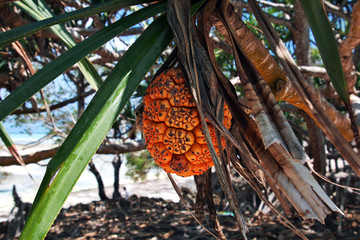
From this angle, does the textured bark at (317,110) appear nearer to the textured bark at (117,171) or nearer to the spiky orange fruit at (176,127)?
the spiky orange fruit at (176,127)

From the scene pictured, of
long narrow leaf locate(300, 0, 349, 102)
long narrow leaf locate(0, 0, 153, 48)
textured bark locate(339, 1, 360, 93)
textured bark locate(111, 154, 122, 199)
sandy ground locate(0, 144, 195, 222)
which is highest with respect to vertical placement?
textured bark locate(339, 1, 360, 93)

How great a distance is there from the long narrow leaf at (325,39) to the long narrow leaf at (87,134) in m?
0.34

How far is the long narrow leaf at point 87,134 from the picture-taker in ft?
1.69

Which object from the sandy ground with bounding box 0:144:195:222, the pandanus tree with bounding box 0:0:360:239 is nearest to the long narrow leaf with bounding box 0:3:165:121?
the pandanus tree with bounding box 0:0:360:239

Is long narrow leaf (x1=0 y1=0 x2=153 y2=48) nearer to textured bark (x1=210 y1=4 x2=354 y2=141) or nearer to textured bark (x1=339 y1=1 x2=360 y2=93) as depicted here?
textured bark (x1=210 y1=4 x2=354 y2=141)

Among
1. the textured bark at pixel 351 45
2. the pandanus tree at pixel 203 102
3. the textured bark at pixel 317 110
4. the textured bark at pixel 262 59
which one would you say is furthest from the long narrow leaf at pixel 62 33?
the textured bark at pixel 351 45

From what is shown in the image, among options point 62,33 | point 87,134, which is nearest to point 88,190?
point 62,33

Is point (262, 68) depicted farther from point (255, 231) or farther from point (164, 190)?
point (164, 190)

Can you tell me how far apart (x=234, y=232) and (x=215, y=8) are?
284cm

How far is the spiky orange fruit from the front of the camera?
76 centimetres

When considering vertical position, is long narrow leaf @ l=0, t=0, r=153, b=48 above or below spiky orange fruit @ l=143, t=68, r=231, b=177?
above

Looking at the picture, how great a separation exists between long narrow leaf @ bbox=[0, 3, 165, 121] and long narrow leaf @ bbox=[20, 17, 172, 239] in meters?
0.08

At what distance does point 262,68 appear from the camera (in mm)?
1302

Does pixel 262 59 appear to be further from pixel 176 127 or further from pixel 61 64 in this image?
pixel 61 64
